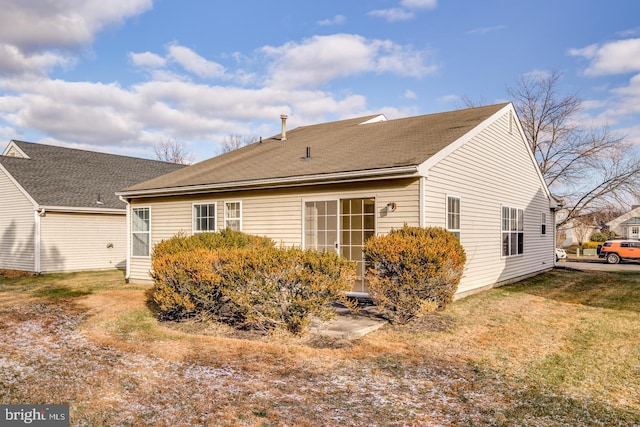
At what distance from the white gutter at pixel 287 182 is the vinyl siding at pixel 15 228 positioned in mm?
5424

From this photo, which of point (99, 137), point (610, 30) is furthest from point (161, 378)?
point (99, 137)

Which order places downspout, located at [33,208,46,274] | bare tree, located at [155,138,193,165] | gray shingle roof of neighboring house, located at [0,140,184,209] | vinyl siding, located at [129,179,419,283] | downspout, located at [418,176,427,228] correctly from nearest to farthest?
1. downspout, located at [418,176,427,228]
2. vinyl siding, located at [129,179,419,283]
3. downspout, located at [33,208,46,274]
4. gray shingle roof of neighboring house, located at [0,140,184,209]
5. bare tree, located at [155,138,193,165]

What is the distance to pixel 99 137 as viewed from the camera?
149ft

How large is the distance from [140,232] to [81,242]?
17.6ft

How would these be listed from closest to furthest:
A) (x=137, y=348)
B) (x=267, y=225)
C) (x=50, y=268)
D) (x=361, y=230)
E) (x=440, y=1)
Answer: (x=137, y=348)
(x=361, y=230)
(x=267, y=225)
(x=440, y=1)
(x=50, y=268)

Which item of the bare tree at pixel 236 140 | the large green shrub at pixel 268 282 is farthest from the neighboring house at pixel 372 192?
the bare tree at pixel 236 140

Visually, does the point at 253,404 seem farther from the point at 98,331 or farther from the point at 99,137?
the point at 99,137

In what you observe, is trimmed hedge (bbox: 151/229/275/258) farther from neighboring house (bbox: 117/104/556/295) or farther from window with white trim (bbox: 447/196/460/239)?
window with white trim (bbox: 447/196/460/239)

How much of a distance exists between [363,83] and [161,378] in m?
17.3

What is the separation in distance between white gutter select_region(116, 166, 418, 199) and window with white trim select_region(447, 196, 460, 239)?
175cm

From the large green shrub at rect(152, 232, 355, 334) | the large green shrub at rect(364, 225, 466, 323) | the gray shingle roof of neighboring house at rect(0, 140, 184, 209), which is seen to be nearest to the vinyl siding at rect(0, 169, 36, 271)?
the gray shingle roof of neighboring house at rect(0, 140, 184, 209)

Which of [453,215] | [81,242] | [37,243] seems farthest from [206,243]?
[81,242]

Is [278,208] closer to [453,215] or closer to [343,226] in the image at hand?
[343,226]

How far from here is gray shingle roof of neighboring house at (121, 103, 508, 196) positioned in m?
9.34
